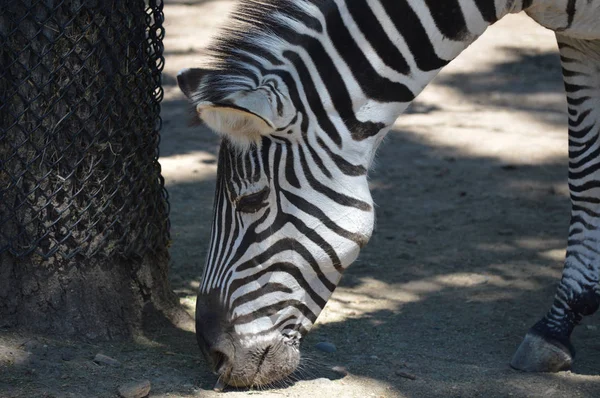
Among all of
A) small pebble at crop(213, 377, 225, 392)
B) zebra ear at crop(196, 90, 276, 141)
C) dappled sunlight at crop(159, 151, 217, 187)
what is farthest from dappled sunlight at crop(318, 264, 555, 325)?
dappled sunlight at crop(159, 151, 217, 187)

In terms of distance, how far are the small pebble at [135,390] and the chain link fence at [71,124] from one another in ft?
2.58

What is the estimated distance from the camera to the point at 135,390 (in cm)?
353

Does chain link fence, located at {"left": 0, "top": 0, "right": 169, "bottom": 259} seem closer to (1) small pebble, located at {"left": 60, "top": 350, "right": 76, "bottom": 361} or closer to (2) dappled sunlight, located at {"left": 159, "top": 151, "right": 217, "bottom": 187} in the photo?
(1) small pebble, located at {"left": 60, "top": 350, "right": 76, "bottom": 361}

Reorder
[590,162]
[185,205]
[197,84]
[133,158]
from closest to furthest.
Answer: [197,84] < [133,158] < [590,162] < [185,205]

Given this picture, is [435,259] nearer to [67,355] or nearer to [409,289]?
[409,289]

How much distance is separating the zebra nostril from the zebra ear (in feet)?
3.33

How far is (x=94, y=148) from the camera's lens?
3.96 metres

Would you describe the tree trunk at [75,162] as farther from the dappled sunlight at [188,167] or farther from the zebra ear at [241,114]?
the dappled sunlight at [188,167]

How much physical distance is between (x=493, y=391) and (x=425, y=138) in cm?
500

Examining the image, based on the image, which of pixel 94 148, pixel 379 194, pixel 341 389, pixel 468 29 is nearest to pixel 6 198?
pixel 94 148

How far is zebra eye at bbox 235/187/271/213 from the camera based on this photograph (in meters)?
3.51

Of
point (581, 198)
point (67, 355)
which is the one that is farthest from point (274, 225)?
point (581, 198)

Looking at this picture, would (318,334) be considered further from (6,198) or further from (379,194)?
(379,194)

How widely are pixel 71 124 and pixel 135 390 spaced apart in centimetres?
133
